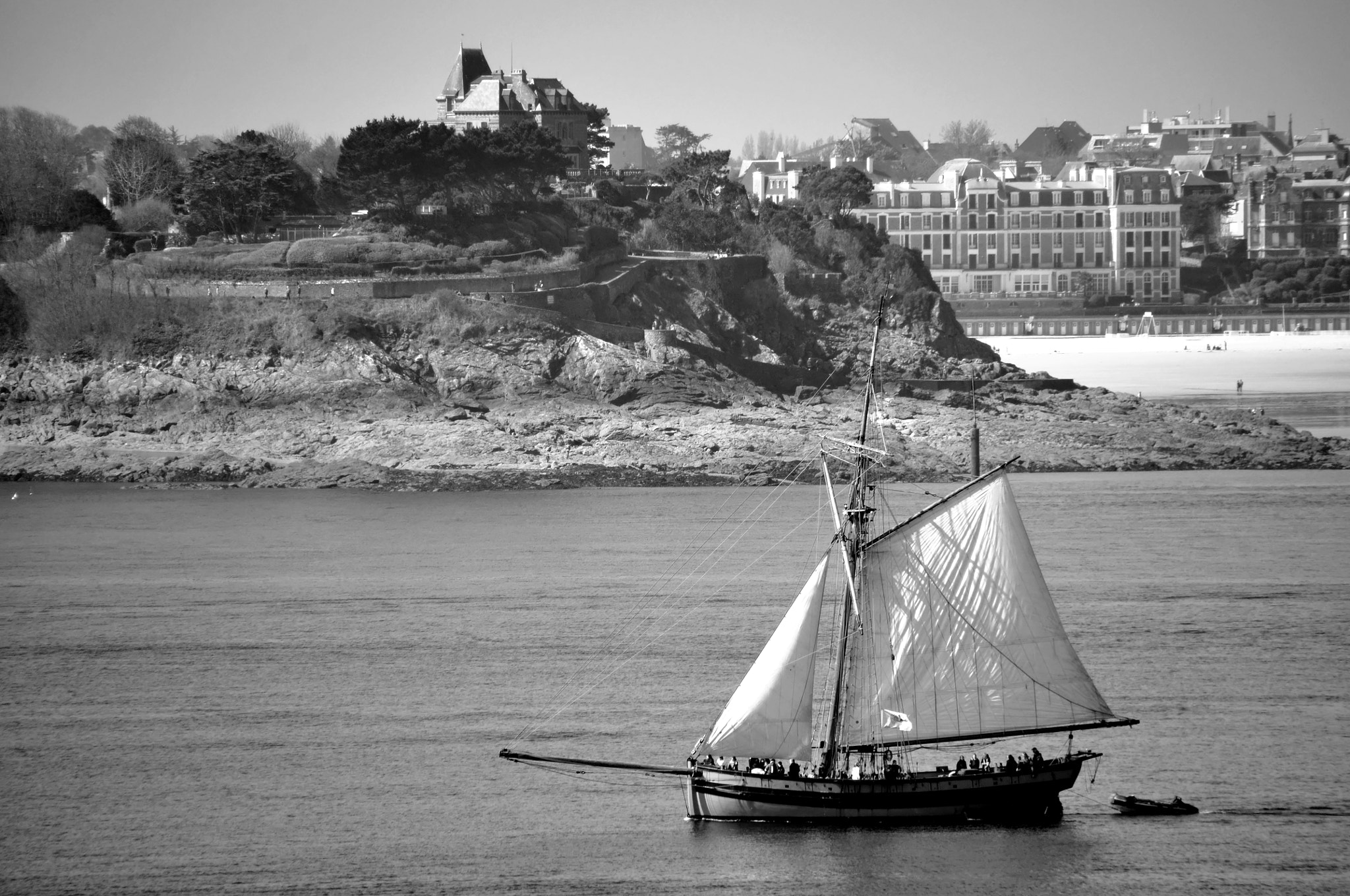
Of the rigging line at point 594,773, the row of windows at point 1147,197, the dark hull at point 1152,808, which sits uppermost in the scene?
the row of windows at point 1147,197

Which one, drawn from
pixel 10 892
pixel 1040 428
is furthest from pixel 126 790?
pixel 1040 428

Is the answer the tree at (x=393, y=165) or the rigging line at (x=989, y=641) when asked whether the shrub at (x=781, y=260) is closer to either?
the tree at (x=393, y=165)

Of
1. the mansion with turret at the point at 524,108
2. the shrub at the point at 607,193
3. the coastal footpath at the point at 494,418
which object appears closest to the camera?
the coastal footpath at the point at 494,418

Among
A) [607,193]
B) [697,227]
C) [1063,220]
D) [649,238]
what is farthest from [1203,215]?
[649,238]

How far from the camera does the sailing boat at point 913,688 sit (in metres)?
32.8

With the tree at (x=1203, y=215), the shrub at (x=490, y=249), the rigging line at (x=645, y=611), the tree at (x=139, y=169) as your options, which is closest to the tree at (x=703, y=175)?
the shrub at (x=490, y=249)

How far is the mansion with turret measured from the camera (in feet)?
442

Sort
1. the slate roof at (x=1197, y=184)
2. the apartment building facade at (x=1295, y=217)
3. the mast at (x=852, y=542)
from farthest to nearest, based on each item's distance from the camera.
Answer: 1. the slate roof at (x=1197, y=184)
2. the apartment building facade at (x=1295, y=217)
3. the mast at (x=852, y=542)

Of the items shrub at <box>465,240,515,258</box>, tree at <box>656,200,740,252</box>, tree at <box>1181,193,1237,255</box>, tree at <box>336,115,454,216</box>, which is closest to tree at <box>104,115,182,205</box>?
tree at <box>336,115,454,216</box>

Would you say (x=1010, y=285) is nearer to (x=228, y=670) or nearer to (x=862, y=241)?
(x=862, y=241)

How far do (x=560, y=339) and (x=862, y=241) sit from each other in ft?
110

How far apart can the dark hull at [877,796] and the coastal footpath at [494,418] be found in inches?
1715

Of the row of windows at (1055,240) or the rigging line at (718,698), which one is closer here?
the rigging line at (718,698)

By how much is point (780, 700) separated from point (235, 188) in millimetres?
77654
